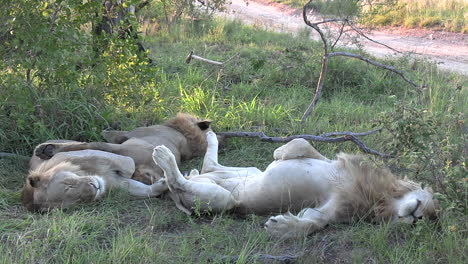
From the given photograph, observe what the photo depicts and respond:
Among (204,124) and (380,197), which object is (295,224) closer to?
(380,197)

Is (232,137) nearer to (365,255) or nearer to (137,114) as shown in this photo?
(137,114)

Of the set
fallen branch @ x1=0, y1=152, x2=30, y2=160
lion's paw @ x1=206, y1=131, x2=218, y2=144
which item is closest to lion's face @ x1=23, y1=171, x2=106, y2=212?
fallen branch @ x1=0, y1=152, x2=30, y2=160

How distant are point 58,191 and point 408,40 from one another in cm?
909

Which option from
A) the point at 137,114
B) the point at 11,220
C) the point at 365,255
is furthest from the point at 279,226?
the point at 137,114

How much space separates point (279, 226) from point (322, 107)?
2.71 m

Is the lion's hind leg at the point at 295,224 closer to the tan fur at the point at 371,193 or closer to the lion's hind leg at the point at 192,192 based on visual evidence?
the tan fur at the point at 371,193

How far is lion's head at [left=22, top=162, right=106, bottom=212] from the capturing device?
3537mm

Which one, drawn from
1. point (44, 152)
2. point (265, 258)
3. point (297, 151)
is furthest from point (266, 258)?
point (44, 152)

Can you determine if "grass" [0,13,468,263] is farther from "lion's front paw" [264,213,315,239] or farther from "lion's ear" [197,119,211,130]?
"lion's ear" [197,119,211,130]

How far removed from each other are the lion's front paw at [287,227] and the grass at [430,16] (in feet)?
29.6

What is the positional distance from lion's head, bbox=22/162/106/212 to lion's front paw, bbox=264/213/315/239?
1195mm

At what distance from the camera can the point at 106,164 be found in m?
3.88

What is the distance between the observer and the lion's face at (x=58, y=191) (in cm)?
354

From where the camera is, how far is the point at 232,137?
4.85 metres
